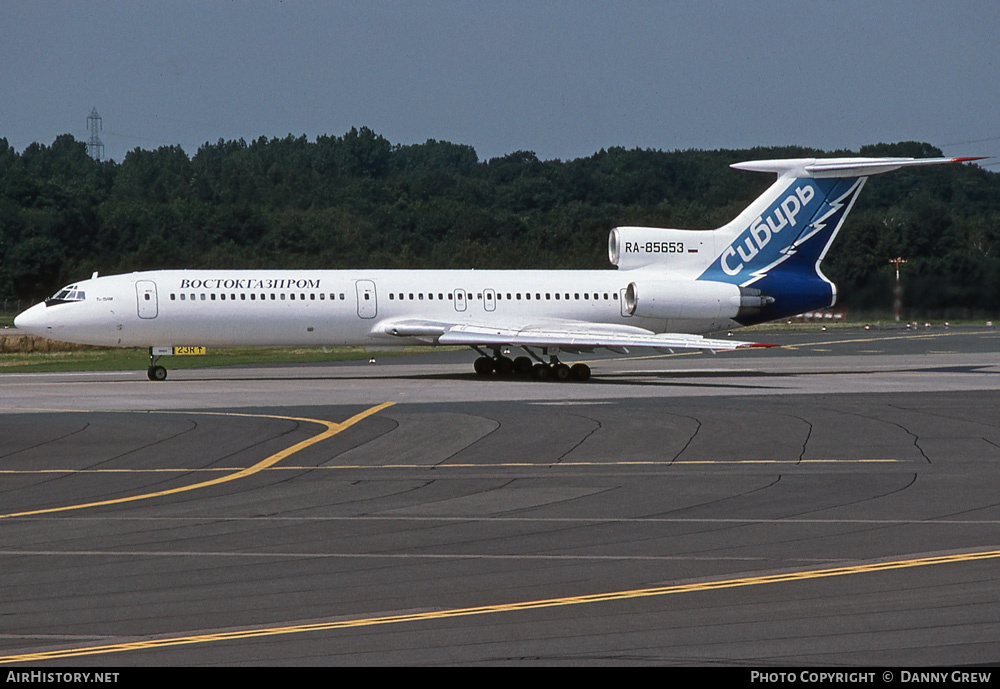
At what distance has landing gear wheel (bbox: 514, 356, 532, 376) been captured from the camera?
135ft

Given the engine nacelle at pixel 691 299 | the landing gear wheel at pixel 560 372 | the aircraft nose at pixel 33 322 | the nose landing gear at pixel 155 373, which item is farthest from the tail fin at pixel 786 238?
the aircraft nose at pixel 33 322

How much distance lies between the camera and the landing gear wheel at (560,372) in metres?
39.3

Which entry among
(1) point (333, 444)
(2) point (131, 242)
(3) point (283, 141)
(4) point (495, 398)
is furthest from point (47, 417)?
→ (3) point (283, 141)

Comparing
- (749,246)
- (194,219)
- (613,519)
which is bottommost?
(613,519)

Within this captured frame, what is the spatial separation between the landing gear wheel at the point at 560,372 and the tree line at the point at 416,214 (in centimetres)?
2235

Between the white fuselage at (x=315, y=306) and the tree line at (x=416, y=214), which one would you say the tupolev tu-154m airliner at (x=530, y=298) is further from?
the tree line at (x=416, y=214)

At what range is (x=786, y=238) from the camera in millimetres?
42375

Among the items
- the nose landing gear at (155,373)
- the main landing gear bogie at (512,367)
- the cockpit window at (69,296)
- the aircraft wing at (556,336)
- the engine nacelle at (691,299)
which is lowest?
the main landing gear bogie at (512,367)

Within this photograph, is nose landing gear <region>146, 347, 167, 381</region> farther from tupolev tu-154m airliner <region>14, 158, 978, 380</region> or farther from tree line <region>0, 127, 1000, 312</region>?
tree line <region>0, 127, 1000, 312</region>

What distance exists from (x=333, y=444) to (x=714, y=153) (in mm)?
127551

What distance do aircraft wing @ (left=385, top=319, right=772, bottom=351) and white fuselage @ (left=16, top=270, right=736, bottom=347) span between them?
53 centimetres

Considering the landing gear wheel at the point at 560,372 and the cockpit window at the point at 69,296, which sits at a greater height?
the cockpit window at the point at 69,296

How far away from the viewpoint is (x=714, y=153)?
144 m

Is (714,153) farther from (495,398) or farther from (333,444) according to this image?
(333,444)
